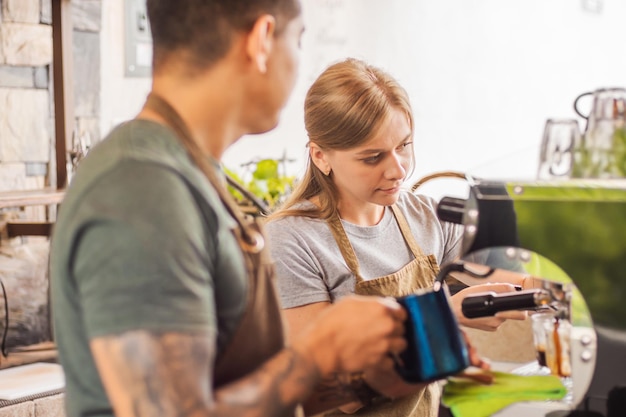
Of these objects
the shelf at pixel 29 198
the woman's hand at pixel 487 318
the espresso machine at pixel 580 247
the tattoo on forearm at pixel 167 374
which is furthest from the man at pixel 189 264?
the shelf at pixel 29 198

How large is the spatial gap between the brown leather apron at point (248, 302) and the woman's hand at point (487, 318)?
546 mm

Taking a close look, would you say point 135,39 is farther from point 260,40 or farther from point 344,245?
point 260,40

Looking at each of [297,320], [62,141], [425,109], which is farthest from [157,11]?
[425,109]

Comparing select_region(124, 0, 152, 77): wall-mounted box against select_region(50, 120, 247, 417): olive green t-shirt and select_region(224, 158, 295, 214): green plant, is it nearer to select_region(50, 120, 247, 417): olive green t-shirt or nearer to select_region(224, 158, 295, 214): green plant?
select_region(224, 158, 295, 214): green plant

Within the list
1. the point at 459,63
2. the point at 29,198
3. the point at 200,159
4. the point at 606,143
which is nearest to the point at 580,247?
the point at 606,143

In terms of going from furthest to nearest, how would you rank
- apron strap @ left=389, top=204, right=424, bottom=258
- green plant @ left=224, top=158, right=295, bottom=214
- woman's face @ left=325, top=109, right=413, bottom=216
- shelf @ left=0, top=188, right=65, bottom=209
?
green plant @ left=224, top=158, right=295, bottom=214, shelf @ left=0, top=188, right=65, bottom=209, apron strap @ left=389, top=204, right=424, bottom=258, woman's face @ left=325, top=109, right=413, bottom=216

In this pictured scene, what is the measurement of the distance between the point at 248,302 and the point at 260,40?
0.32 meters

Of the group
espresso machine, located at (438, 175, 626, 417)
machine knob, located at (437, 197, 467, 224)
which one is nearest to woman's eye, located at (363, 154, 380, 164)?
machine knob, located at (437, 197, 467, 224)

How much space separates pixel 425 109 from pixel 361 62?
301cm

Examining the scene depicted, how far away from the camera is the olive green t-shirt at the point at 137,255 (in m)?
0.99

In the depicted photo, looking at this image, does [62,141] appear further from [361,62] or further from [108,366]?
[108,366]

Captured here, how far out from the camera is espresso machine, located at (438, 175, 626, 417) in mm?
1317

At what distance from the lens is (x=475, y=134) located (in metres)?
5.53

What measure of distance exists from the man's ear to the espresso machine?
405 mm
